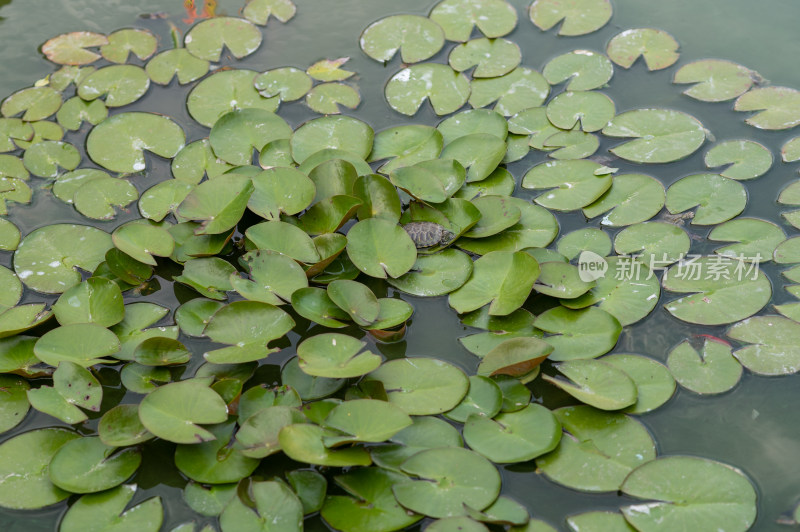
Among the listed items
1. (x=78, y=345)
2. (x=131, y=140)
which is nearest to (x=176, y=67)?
(x=131, y=140)

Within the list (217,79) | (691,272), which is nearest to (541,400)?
(691,272)

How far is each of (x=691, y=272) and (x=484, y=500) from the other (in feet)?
3.95

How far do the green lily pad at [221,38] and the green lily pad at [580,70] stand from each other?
4.94ft

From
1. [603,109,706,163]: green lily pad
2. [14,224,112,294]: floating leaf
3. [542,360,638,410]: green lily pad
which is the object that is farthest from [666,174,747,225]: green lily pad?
[14,224,112,294]: floating leaf

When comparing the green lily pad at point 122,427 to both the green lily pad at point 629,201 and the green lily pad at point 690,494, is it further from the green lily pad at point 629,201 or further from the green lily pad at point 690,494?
the green lily pad at point 629,201

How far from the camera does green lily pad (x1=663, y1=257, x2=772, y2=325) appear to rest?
2.23 meters

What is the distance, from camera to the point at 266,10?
345cm

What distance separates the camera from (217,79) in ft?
10.2

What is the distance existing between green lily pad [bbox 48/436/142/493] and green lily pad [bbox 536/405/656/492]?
4.04 ft

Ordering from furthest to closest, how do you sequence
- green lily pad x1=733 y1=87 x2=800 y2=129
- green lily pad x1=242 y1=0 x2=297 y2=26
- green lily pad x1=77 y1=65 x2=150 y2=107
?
green lily pad x1=242 y1=0 x2=297 y2=26, green lily pad x1=77 y1=65 x2=150 y2=107, green lily pad x1=733 y1=87 x2=800 y2=129

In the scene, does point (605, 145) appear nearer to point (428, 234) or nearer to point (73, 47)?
point (428, 234)

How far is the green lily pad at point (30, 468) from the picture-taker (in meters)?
1.86

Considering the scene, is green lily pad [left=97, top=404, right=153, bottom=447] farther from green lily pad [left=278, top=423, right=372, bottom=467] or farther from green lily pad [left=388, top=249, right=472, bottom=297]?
green lily pad [left=388, top=249, right=472, bottom=297]

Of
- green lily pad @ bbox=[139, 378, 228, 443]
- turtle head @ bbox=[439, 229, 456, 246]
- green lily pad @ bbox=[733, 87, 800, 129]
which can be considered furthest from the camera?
green lily pad @ bbox=[733, 87, 800, 129]
